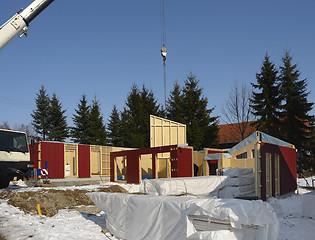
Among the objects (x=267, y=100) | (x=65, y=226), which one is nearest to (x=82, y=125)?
(x=267, y=100)

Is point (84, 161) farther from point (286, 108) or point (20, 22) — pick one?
point (286, 108)

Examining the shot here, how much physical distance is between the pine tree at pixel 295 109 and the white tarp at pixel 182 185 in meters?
18.5

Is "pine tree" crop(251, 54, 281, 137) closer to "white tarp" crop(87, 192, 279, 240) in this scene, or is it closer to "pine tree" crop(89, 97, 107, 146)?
"pine tree" crop(89, 97, 107, 146)

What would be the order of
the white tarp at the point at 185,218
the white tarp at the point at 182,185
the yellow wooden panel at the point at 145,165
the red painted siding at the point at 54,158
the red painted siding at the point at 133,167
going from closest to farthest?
the white tarp at the point at 185,218, the white tarp at the point at 182,185, the red painted siding at the point at 133,167, the red painted siding at the point at 54,158, the yellow wooden panel at the point at 145,165

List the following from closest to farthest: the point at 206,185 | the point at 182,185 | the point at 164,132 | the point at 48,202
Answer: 1. the point at 48,202
2. the point at 182,185
3. the point at 206,185
4. the point at 164,132

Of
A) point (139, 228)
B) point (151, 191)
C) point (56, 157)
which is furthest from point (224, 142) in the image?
point (139, 228)

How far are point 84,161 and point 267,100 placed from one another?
61.0ft

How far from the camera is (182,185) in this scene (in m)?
11.7

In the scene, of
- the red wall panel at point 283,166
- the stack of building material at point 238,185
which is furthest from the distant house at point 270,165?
the stack of building material at point 238,185

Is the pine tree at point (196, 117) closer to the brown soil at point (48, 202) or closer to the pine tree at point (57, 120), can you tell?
the pine tree at point (57, 120)

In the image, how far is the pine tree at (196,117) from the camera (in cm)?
3225

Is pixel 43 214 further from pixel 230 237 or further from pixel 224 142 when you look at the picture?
pixel 224 142

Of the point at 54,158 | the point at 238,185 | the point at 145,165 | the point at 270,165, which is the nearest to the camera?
the point at 238,185

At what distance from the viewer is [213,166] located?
2434cm
